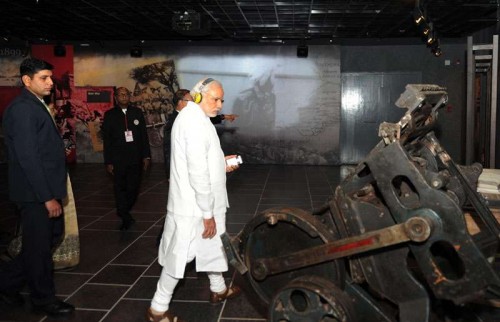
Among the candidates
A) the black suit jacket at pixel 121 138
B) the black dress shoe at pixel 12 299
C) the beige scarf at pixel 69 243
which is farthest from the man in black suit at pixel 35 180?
the black suit jacket at pixel 121 138

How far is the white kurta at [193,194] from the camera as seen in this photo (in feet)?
9.40

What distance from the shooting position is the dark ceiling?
8766 millimetres

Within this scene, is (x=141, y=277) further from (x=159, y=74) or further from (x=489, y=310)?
(x=159, y=74)

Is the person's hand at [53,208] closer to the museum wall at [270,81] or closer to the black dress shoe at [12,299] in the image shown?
the black dress shoe at [12,299]

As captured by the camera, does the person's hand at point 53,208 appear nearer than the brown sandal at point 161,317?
No

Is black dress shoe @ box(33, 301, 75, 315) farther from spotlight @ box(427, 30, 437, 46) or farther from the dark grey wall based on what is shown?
the dark grey wall

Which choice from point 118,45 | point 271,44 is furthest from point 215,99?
point 118,45

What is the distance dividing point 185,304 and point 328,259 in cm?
164

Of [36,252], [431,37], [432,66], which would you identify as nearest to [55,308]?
[36,252]

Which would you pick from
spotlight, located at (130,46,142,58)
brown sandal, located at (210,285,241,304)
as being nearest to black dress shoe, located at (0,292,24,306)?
brown sandal, located at (210,285,241,304)

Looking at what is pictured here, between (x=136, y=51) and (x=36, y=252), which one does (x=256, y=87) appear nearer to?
(x=136, y=51)

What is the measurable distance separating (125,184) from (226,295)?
2.60 meters

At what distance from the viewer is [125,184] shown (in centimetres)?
563

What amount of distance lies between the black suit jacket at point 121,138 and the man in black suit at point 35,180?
2.13 meters
